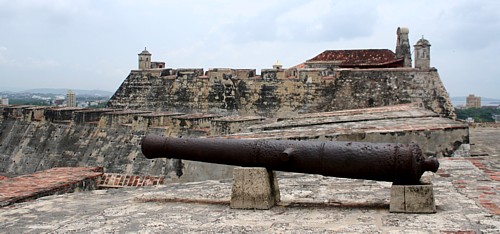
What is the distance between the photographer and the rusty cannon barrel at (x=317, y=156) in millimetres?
3760

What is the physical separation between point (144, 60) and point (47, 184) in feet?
48.9

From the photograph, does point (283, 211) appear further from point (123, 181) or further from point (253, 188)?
point (123, 181)

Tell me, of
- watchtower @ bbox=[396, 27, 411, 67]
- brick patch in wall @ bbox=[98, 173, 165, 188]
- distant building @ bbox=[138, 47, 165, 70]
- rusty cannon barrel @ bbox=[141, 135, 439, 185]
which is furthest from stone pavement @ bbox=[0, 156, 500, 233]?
watchtower @ bbox=[396, 27, 411, 67]

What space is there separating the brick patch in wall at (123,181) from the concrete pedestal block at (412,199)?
4250mm

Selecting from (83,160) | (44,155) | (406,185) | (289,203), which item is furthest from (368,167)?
(44,155)

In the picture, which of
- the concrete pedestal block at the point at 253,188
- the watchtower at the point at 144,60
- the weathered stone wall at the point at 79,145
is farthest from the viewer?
the watchtower at the point at 144,60

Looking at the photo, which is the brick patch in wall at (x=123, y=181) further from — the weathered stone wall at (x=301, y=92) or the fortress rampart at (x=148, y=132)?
the weathered stone wall at (x=301, y=92)

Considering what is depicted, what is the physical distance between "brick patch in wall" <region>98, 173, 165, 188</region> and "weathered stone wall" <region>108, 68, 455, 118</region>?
29.0 ft

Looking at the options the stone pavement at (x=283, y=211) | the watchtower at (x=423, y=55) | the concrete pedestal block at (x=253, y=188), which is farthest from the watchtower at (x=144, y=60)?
the concrete pedestal block at (x=253, y=188)

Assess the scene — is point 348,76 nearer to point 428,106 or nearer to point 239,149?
point 428,106

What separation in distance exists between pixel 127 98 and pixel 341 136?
1443 cm

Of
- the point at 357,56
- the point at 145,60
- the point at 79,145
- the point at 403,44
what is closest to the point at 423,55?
the point at 403,44

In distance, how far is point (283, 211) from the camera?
4.09m

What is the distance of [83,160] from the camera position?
11727mm
